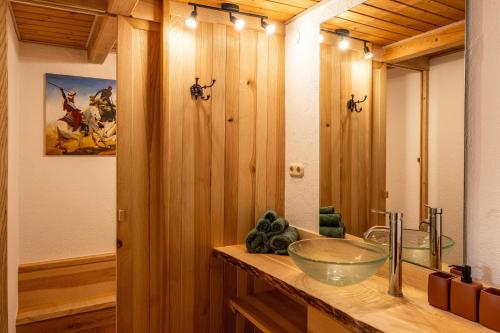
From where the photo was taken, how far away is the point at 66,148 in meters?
3.20

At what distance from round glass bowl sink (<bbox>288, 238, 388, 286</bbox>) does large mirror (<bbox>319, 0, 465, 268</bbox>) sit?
0.08 m

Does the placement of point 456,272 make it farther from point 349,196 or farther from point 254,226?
point 254,226

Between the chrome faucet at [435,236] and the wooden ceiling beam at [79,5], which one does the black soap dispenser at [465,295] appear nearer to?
the chrome faucet at [435,236]

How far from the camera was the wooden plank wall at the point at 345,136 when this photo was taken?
182cm

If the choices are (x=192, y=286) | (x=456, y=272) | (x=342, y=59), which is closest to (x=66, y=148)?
(x=192, y=286)

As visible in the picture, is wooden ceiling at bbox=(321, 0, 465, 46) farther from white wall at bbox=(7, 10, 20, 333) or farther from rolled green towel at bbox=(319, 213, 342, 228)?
white wall at bbox=(7, 10, 20, 333)

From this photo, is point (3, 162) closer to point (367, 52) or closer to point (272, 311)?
point (272, 311)

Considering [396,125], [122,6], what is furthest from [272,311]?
[122,6]

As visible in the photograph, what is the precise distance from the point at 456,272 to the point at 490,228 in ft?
0.67

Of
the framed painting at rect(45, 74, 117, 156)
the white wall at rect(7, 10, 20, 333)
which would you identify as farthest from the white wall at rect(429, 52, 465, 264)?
the framed painting at rect(45, 74, 117, 156)

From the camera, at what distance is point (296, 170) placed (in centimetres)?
217

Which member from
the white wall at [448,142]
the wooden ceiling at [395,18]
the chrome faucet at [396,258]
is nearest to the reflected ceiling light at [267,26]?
the wooden ceiling at [395,18]

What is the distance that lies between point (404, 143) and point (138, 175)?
4.39 ft

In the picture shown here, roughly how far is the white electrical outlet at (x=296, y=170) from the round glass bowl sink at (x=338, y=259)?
17.5 inches
